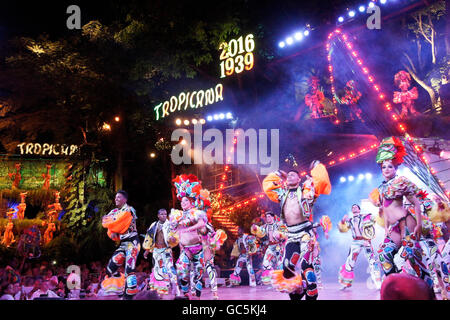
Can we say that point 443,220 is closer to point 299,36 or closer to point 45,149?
point 299,36

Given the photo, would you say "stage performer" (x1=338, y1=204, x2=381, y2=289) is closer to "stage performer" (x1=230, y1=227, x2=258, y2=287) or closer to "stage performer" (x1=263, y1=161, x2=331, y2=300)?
"stage performer" (x1=230, y1=227, x2=258, y2=287)

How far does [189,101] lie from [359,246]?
729cm

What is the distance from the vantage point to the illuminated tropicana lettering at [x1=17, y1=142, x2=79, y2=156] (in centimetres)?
1984

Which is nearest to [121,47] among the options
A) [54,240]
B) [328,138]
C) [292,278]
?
[54,240]

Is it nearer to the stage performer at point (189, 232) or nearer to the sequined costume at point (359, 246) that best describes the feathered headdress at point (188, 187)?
the stage performer at point (189, 232)

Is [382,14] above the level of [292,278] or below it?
above

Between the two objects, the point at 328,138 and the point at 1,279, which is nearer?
the point at 1,279

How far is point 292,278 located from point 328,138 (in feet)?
34.0

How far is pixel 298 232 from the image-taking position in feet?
18.9

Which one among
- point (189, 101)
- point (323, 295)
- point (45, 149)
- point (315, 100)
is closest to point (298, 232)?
point (323, 295)

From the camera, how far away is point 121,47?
44.7 feet

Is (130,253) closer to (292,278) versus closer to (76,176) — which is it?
(292,278)

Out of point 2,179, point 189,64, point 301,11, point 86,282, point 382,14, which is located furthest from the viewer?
point 2,179

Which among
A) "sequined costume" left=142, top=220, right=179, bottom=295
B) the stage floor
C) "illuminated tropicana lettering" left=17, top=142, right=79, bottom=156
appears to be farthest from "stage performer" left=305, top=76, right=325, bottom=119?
"illuminated tropicana lettering" left=17, top=142, right=79, bottom=156
